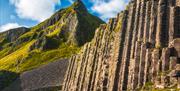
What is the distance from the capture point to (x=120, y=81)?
77.5 m

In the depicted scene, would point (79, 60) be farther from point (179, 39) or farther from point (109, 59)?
point (179, 39)

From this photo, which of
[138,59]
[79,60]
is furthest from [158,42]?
[79,60]

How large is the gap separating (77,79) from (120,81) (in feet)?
156

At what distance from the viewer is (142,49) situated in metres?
69.3

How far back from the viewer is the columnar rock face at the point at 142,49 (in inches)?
2429

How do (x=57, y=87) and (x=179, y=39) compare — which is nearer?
(x=179, y=39)

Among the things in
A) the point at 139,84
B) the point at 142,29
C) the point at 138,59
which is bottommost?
the point at 139,84

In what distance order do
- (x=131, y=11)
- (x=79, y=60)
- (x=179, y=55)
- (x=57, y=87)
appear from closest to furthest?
(x=179, y=55)
(x=131, y=11)
(x=79, y=60)
(x=57, y=87)

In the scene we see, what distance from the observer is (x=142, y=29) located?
74750 millimetres

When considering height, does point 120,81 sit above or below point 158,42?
below

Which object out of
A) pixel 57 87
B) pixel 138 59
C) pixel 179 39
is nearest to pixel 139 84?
pixel 138 59

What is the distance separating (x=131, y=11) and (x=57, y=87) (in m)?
114

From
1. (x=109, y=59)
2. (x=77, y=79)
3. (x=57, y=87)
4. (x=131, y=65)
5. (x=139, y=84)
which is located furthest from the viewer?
(x=57, y=87)

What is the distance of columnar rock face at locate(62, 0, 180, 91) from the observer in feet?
202
